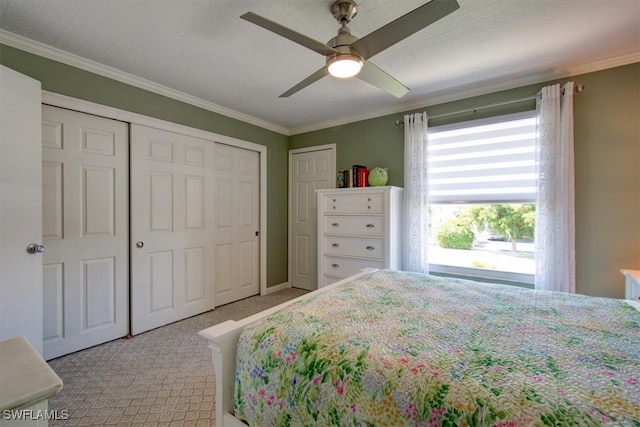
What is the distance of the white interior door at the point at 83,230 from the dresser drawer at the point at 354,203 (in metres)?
2.07

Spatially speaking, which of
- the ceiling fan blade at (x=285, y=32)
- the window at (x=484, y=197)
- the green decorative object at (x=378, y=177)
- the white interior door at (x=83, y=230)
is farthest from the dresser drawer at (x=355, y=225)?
the white interior door at (x=83, y=230)

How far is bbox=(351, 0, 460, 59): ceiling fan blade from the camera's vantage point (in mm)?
1230

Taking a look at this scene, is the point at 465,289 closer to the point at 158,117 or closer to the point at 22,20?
the point at 158,117

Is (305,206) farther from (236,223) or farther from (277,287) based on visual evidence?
(277,287)

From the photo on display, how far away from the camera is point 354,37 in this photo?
5.31ft

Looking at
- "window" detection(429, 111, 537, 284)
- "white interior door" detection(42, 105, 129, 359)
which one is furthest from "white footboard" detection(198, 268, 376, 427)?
"window" detection(429, 111, 537, 284)

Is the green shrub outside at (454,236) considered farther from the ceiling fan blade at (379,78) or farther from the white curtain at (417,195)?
the ceiling fan blade at (379,78)

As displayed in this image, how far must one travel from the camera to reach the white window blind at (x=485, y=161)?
8.72 feet

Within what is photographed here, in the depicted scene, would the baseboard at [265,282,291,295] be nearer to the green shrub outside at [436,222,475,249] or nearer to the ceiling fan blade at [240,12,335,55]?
the green shrub outside at [436,222,475,249]

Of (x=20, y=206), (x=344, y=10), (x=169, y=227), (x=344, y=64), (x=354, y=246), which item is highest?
(x=344, y=10)

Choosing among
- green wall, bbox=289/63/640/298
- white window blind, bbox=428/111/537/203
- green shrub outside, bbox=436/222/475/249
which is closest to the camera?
green wall, bbox=289/63/640/298

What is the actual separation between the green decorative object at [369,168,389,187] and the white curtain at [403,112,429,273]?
258 mm

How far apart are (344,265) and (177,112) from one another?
245cm

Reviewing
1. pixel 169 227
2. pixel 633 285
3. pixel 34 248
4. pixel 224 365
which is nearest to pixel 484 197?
pixel 633 285
